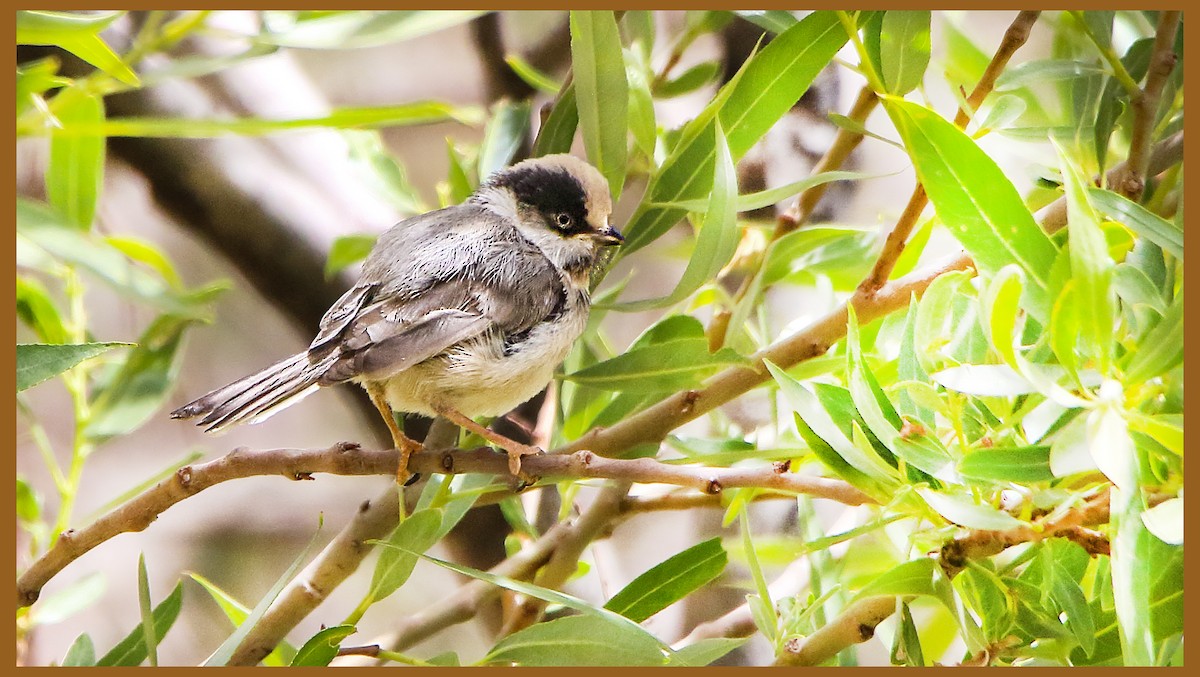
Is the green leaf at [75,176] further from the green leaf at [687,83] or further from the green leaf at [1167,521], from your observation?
the green leaf at [1167,521]

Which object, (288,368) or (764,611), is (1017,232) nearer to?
(764,611)

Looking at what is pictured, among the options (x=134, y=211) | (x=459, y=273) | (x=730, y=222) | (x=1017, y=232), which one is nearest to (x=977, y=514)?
(x=1017, y=232)

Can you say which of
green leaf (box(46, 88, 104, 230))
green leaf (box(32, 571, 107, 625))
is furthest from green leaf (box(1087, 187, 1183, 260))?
green leaf (box(32, 571, 107, 625))

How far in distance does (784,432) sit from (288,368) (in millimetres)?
639

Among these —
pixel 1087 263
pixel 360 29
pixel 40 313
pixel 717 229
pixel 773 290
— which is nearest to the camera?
pixel 1087 263

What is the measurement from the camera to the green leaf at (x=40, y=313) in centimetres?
129

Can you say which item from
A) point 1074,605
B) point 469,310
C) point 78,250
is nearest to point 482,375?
point 469,310

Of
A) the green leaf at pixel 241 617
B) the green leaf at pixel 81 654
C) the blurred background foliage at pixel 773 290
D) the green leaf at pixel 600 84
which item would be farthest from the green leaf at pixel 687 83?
the green leaf at pixel 81 654

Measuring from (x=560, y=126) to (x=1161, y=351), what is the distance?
773 millimetres

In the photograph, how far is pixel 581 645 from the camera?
1015mm

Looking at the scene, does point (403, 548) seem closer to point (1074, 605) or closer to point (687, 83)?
point (1074, 605)

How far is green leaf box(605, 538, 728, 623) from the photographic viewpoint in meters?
1.12

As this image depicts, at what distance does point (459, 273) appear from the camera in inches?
48.8

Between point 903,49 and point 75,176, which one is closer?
point 903,49
